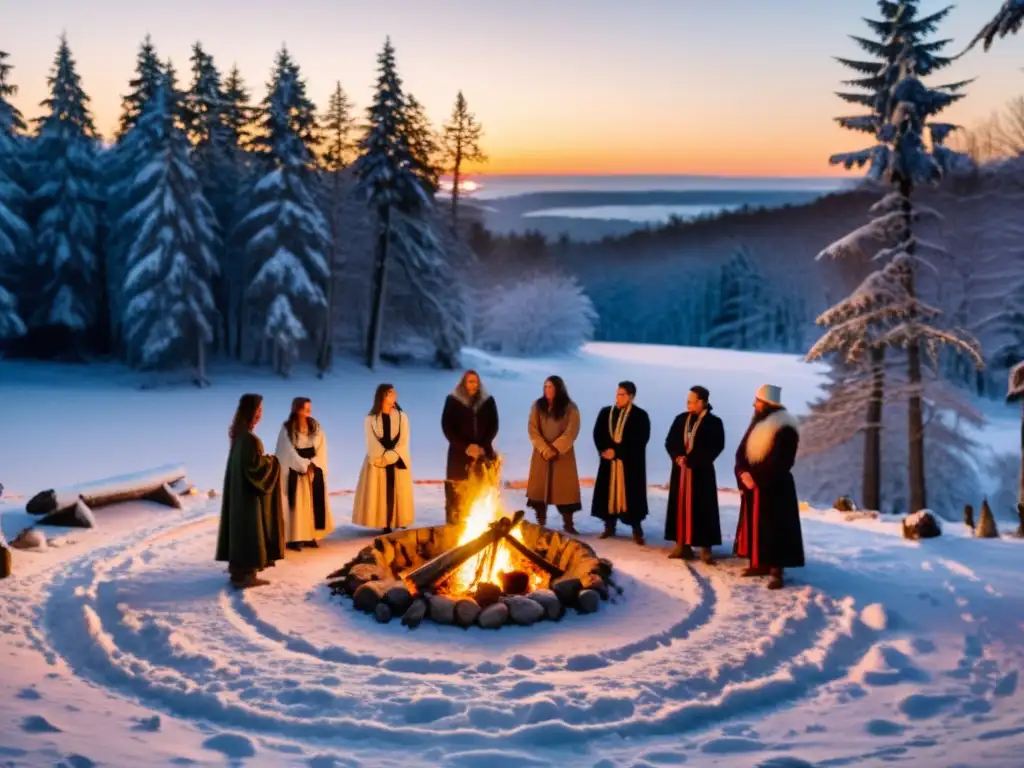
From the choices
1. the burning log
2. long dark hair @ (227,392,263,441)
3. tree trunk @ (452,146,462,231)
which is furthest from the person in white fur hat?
tree trunk @ (452,146,462,231)

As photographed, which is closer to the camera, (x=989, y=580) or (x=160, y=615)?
(x=160, y=615)

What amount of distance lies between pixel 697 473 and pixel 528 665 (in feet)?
13.5

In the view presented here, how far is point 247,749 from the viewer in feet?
21.9

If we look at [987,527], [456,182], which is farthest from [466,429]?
[456,182]

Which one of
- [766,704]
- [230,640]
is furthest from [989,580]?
[230,640]

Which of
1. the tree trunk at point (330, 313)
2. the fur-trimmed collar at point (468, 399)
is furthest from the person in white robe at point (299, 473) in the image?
the tree trunk at point (330, 313)

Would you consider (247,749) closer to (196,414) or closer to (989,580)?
(989,580)

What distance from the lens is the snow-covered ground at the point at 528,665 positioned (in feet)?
22.3

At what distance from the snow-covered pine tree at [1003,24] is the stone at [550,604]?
758 cm

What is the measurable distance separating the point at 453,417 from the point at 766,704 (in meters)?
6.25

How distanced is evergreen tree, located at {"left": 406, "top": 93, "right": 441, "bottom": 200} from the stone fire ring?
2741 centimetres

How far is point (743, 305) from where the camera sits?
72312 mm

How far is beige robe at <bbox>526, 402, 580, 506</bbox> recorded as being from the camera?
1295 centimetres

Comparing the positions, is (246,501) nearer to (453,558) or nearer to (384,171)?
(453,558)
